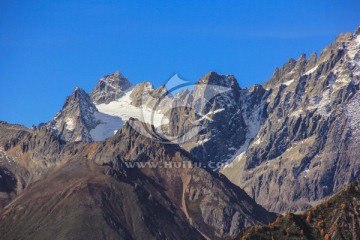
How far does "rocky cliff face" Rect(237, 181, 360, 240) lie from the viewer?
6452 inches

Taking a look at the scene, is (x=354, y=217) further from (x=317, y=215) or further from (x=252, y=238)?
(x=252, y=238)

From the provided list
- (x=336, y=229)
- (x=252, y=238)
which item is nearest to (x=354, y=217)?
(x=336, y=229)

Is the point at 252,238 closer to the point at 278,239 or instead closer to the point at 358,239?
the point at 278,239

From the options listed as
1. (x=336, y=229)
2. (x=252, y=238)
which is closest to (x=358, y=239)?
(x=336, y=229)

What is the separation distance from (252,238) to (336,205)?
1694 cm

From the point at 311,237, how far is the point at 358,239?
8.54 meters

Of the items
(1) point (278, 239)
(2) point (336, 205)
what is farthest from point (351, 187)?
(1) point (278, 239)

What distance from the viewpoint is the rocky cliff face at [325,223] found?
538ft

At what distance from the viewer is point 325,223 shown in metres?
168

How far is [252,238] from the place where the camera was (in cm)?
16525

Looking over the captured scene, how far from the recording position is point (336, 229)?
→ 163 m

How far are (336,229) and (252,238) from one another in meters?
14.5

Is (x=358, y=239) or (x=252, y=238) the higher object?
(x=252, y=238)

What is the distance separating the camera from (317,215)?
170 m
